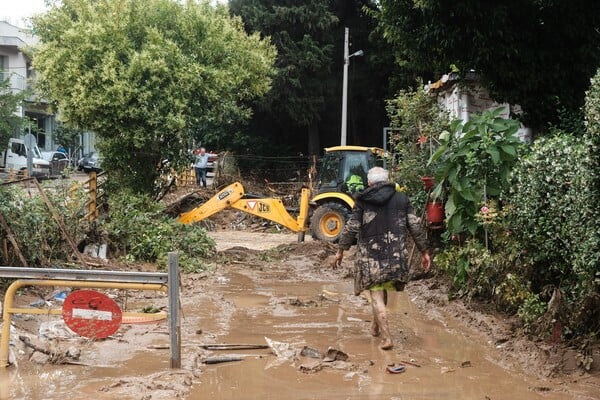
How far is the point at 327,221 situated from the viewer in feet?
58.5

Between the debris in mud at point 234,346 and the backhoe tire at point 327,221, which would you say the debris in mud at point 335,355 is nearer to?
the debris in mud at point 234,346

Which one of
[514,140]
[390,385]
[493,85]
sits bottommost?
[390,385]

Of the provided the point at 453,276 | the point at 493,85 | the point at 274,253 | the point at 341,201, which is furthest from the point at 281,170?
the point at 453,276

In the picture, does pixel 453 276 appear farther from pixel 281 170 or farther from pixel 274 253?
pixel 281 170

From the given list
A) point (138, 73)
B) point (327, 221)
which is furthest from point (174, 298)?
point (327, 221)

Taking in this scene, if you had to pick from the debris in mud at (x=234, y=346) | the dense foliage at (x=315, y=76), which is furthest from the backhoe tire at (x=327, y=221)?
the dense foliage at (x=315, y=76)

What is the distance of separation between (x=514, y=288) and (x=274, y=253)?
29.3 ft

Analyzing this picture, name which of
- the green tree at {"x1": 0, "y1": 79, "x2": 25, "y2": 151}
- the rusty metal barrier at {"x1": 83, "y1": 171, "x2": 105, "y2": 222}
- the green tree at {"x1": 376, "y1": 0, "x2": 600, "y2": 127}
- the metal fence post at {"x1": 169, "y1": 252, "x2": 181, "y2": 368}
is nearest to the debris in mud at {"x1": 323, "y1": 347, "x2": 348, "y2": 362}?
the metal fence post at {"x1": 169, "y1": 252, "x2": 181, "y2": 368}

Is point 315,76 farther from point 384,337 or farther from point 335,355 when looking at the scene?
point 335,355

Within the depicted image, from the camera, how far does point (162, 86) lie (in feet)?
49.1

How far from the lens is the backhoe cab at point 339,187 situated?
17.5 m

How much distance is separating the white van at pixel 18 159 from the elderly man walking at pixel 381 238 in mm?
27672

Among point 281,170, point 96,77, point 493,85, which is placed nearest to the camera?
point 493,85

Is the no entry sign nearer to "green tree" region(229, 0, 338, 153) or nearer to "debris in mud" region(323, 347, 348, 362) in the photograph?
"debris in mud" region(323, 347, 348, 362)
